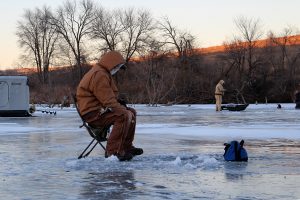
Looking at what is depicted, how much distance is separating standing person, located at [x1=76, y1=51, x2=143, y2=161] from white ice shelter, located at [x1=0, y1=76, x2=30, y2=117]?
18.7m

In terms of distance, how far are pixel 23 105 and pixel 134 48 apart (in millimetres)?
49503

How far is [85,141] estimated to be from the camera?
11.1 m

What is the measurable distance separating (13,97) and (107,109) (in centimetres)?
1927

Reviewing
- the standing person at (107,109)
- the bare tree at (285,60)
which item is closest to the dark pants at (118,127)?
the standing person at (107,109)

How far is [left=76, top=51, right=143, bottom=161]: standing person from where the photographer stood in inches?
297

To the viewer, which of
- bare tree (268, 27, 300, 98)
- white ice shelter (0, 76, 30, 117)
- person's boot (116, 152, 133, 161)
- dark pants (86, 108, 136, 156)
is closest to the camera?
person's boot (116, 152, 133, 161)

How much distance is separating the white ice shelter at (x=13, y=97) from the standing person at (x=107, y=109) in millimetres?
18747

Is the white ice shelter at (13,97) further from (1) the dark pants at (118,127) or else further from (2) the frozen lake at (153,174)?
(1) the dark pants at (118,127)

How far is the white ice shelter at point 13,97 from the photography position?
25766 millimetres

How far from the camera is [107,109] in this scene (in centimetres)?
757

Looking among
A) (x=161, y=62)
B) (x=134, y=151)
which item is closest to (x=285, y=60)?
(x=161, y=62)

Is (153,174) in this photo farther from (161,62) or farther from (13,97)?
(161,62)

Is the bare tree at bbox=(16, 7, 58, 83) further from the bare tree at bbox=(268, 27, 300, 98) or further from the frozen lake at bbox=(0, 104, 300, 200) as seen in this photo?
the frozen lake at bbox=(0, 104, 300, 200)

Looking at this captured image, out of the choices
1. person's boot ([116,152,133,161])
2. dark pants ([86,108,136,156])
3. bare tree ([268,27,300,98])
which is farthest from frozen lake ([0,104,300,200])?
bare tree ([268,27,300,98])
